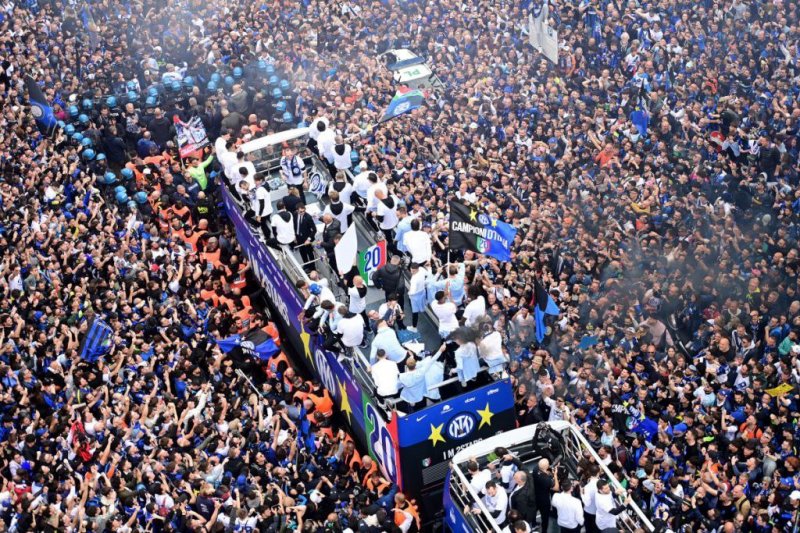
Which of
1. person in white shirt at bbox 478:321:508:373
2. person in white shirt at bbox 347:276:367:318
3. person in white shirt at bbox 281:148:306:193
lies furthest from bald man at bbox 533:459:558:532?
person in white shirt at bbox 281:148:306:193

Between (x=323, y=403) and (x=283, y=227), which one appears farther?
(x=283, y=227)

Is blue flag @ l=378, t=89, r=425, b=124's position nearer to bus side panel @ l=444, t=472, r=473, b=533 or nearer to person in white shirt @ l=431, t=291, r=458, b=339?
person in white shirt @ l=431, t=291, r=458, b=339

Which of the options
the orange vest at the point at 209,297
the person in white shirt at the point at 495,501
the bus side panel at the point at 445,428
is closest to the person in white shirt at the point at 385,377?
the bus side panel at the point at 445,428

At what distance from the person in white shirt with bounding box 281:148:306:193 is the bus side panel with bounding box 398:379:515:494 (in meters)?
7.26

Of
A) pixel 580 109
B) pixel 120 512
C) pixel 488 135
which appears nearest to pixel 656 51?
pixel 580 109

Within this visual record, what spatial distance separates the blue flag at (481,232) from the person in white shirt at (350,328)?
299 centimetres

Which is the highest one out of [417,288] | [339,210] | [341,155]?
[341,155]

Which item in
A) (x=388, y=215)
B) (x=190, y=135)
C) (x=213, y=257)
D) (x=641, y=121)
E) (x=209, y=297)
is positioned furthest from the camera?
(x=190, y=135)

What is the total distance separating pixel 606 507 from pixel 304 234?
857cm

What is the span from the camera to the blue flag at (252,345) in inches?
973

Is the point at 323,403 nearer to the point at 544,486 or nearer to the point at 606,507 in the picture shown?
the point at 544,486

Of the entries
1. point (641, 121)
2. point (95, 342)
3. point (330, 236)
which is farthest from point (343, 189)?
point (641, 121)

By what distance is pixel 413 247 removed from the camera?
76.1 ft

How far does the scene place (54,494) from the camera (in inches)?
845
